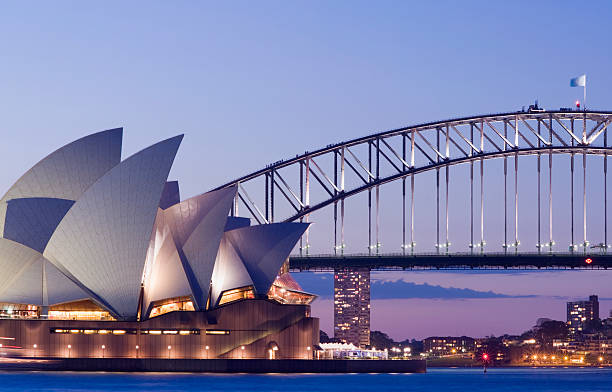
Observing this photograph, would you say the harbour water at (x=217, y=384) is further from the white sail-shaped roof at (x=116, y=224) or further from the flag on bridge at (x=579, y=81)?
the flag on bridge at (x=579, y=81)

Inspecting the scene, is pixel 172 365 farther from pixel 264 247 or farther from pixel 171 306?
pixel 264 247

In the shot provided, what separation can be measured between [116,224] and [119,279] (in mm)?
3788

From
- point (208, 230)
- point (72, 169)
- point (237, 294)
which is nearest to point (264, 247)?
point (237, 294)

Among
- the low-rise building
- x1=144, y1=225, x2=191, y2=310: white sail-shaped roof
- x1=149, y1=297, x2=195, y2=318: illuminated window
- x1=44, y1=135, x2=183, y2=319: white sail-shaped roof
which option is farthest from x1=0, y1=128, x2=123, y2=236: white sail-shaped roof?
the low-rise building

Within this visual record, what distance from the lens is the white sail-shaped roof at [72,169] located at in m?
68.8

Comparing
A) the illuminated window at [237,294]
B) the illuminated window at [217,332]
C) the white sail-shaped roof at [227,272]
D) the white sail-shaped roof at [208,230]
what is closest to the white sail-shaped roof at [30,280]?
the white sail-shaped roof at [208,230]

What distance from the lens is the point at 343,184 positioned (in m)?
91.7

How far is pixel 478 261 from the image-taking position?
286ft

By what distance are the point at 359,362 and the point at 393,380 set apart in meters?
3.04

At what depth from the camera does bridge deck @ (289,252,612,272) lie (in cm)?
8694

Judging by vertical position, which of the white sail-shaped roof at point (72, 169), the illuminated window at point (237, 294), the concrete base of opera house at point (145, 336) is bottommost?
the concrete base of opera house at point (145, 336)

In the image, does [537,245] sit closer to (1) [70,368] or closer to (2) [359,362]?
(2) [359,362]

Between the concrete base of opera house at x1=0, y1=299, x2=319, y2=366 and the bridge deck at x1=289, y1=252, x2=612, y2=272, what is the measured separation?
19893mm

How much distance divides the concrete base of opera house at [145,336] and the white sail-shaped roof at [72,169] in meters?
6.46
